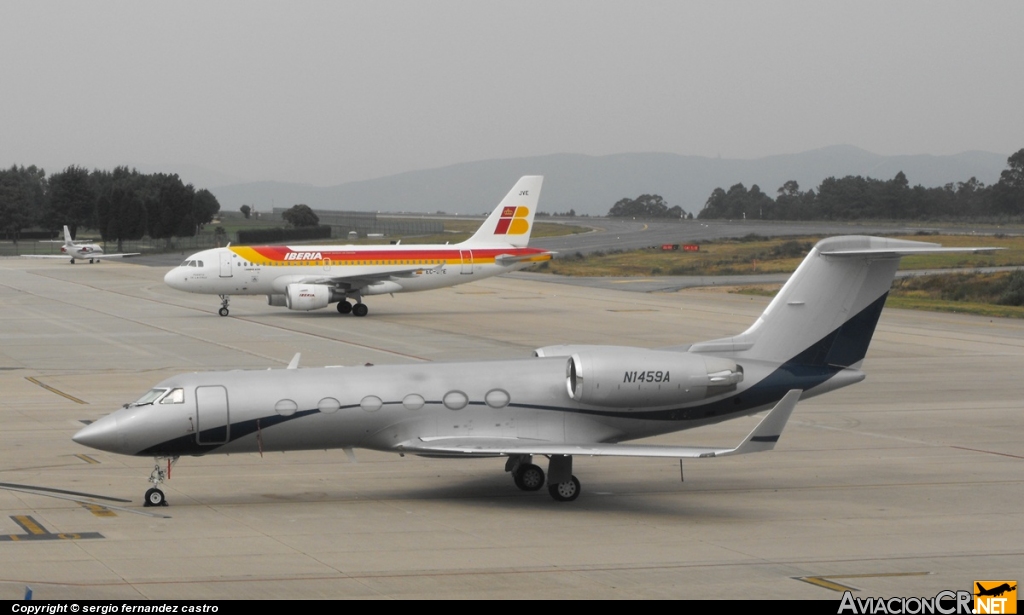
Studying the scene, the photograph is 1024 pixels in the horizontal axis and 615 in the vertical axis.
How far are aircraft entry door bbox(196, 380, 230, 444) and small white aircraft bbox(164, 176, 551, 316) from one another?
3701 cm

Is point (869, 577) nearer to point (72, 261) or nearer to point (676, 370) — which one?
point (676, 370)

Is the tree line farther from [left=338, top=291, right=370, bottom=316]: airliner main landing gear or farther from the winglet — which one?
the winglet

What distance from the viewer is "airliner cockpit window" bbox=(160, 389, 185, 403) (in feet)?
63.3

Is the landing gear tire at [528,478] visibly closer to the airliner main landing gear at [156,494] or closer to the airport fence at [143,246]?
the airliner main landing gear at [156,494]

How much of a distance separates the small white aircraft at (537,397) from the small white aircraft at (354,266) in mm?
36934

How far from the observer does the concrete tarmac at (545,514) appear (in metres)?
15.0

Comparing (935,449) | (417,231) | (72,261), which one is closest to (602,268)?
(72,261)

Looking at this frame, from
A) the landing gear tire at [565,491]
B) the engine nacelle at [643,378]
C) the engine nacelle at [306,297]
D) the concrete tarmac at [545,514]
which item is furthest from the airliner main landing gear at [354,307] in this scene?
the landing gear tire at [565,491]

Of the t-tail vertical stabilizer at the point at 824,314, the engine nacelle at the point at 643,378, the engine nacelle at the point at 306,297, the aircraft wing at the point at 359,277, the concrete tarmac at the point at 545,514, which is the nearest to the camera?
the concrete tarmac at the point at 545,514

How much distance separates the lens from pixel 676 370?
1984 centimetres

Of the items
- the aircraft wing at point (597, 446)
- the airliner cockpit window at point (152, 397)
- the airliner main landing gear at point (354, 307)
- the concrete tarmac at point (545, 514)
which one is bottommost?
the concrete tarmac at point (545, 514)

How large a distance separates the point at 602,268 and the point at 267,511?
259 feet

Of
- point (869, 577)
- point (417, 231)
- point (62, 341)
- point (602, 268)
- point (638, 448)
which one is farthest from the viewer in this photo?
point (417, 231)

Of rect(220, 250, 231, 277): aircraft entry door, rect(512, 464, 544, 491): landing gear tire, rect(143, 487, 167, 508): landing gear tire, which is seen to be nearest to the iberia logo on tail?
rect(220, 250, 231, 277): aircraft entry door
